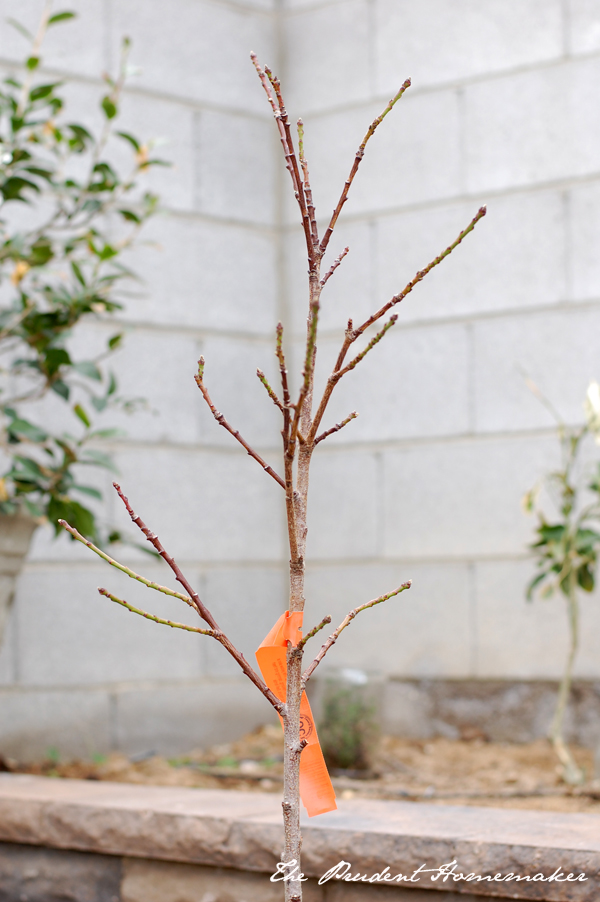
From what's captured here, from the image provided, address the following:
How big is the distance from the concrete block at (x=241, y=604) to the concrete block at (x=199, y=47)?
4.46 feet

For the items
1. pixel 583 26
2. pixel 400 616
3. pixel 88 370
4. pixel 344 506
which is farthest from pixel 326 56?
pixel 400 616

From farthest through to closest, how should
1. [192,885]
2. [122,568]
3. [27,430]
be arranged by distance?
[27,430] → [192,885] → [122,568]

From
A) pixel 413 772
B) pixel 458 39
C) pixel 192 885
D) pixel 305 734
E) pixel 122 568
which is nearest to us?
pixel 122 568

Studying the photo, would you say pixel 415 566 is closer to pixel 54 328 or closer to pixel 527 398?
pixel 527 398

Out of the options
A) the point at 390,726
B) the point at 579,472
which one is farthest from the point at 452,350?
the point at 390,726

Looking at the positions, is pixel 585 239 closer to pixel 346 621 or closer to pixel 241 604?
pixel 241 604

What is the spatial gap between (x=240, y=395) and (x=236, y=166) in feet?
2.21

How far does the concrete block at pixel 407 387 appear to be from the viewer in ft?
9.54

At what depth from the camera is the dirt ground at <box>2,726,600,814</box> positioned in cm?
217

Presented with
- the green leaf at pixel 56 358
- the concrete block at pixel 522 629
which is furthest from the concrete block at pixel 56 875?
the concrete block at pixel 522 629

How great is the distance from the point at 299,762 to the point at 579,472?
1.87m

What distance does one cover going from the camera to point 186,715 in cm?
296

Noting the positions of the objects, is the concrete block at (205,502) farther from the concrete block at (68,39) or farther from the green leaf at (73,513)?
the concrete block at (68,39)

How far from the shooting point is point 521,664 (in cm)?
277
